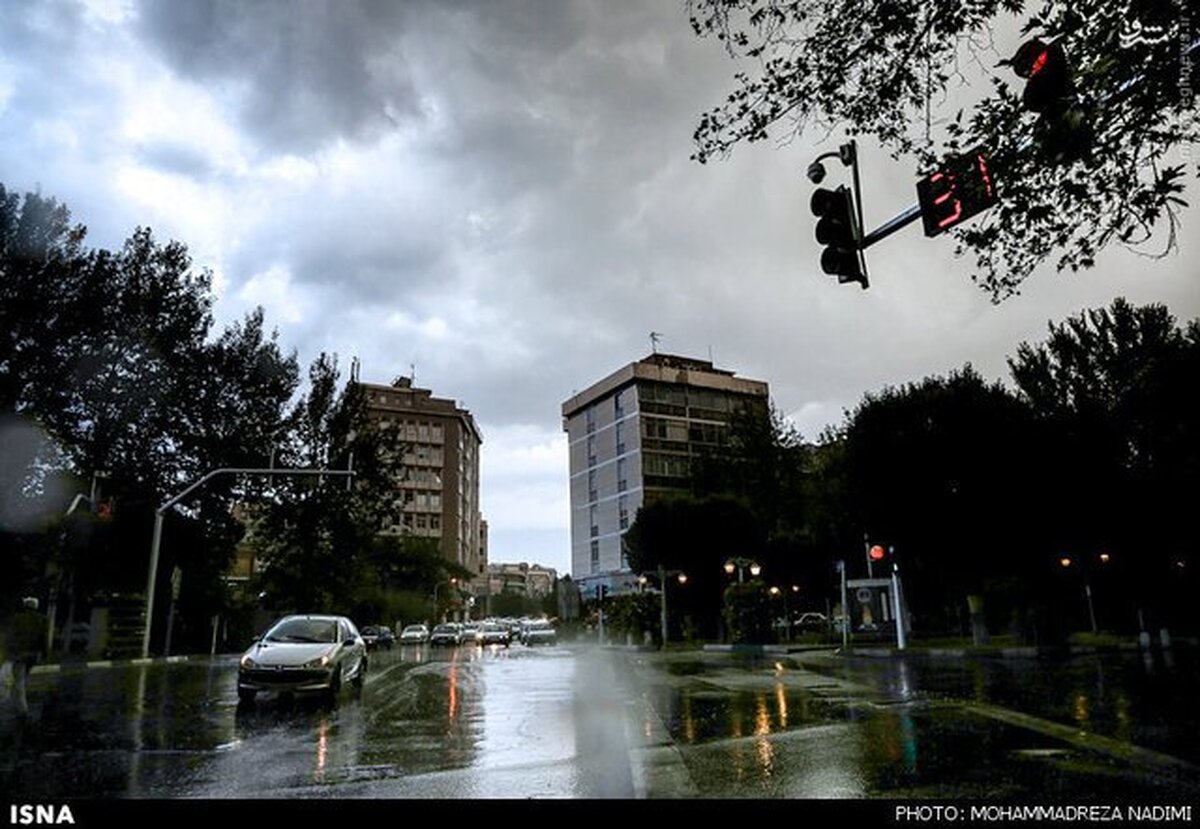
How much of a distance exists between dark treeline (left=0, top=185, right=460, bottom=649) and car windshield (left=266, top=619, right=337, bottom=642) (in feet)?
21.8

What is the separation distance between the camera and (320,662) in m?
13.1

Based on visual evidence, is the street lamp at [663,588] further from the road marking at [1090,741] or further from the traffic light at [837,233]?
the traffic light at [837,233]

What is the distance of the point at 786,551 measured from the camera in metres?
51.7

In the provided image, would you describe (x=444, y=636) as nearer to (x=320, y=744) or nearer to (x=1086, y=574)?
(x=1086, y=574)

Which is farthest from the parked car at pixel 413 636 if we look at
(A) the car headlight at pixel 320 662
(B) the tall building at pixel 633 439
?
(A) the car headlight at pixel 320 662

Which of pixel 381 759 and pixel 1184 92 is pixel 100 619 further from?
pixel 1184 92

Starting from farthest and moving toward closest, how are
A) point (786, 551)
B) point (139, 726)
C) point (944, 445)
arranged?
point (786, 551), point (944, 445), point (139, 726)

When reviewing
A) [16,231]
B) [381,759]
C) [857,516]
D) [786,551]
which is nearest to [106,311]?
[16,231]

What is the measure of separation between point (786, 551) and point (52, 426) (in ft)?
133

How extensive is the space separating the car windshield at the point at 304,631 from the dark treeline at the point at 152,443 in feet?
21.8

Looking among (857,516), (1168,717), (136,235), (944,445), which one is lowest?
(1168,717)

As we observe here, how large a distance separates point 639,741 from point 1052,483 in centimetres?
2437

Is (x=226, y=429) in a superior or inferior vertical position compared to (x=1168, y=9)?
superior

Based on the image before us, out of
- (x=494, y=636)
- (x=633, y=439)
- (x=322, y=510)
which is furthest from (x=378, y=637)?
(x=633, y=439)
